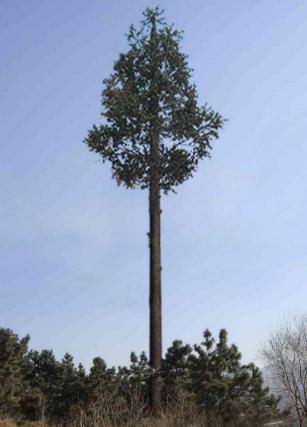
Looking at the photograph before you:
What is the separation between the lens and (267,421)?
18.5 metres

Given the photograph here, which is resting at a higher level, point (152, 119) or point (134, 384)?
point (152, 119)

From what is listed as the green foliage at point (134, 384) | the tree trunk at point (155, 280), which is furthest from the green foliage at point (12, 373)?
the tree trunk at point (155, 280)

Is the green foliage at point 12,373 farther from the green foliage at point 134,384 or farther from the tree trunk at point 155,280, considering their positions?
the tree trunk at point 155,280

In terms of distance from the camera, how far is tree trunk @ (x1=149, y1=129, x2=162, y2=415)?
63.0 feet

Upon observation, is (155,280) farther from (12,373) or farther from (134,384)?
(12,373)

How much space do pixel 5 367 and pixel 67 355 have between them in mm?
2322

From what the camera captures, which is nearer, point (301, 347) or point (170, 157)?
point (170, 157)

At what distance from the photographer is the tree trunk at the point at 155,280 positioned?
63.0 ft

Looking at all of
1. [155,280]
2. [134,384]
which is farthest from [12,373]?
[155,280]

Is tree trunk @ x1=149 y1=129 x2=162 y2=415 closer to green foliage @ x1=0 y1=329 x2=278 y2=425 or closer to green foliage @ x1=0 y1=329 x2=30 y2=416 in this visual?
green foliage @ x1=0 y1=329 x2=278 y2=425

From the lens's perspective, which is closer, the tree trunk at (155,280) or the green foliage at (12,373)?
the green foliage at (12,373)

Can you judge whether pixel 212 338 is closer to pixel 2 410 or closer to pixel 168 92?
pixel 2 410

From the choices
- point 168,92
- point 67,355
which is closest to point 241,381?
point 67,355

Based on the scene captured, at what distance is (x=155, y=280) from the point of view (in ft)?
69.2
